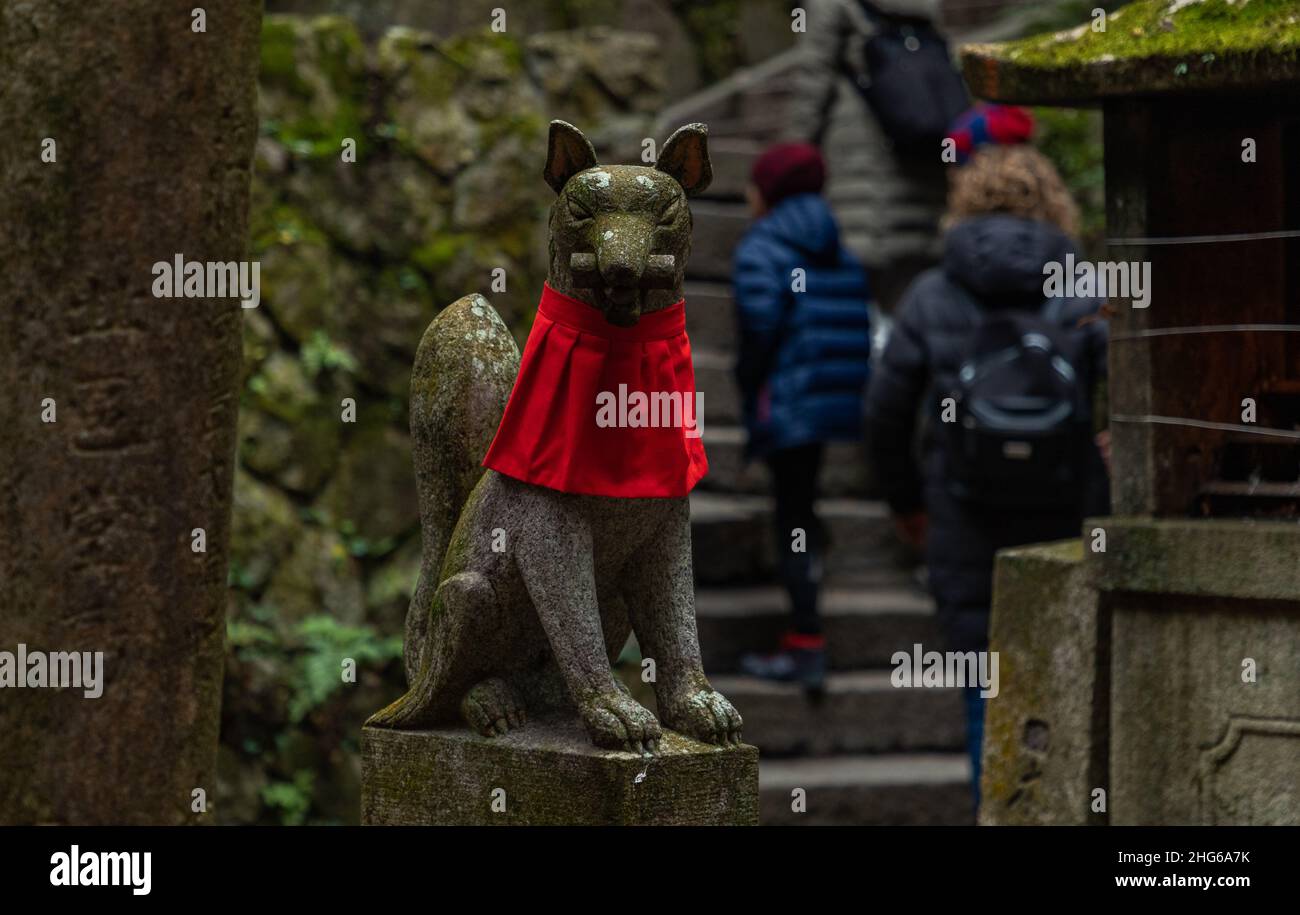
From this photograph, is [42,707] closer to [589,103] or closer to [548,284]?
[548,284]

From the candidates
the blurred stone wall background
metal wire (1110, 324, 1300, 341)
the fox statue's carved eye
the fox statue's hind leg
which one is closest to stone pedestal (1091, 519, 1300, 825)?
metal wire (1110, 324, 1300, 341)

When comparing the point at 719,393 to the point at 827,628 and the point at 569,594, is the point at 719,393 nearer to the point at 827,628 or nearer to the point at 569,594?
the point at 827,628

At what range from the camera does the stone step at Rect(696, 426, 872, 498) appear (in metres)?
9.68

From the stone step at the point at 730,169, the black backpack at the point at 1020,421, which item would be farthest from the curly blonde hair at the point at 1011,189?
the stone step at the point at 730,169

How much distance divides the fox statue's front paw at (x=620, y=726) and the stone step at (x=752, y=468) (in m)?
5.05

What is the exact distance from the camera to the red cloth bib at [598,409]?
418 centimetres

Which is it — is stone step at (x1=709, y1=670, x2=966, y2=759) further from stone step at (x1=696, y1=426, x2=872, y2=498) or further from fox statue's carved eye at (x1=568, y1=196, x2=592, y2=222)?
fox statue's carved eye at (x1=568, y1=196, x2=592, y2=222)

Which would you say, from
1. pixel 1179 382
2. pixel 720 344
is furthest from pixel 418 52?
pixel 1179 382

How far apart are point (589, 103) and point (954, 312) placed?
10.9 feet

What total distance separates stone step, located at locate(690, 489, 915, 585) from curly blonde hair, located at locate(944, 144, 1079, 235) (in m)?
2.17

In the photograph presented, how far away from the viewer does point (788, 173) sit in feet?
27.5

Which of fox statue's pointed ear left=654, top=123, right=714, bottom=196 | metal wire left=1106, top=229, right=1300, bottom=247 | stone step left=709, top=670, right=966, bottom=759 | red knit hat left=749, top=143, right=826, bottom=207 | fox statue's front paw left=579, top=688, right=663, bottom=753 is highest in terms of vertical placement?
red knit hat left=749, top=143, right=826, bottom=207

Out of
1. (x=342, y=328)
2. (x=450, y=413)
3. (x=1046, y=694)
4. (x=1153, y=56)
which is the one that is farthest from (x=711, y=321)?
(x=450, y=413)

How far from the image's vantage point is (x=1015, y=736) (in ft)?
20.0
